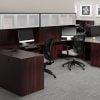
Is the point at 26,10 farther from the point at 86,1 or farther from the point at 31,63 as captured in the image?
the point at 86,1

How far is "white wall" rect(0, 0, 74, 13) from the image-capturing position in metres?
5.74

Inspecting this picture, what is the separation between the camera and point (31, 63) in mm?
4074

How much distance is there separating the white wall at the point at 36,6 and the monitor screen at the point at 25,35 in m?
0.60

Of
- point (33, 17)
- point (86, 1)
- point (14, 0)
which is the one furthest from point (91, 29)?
point (86, 1)

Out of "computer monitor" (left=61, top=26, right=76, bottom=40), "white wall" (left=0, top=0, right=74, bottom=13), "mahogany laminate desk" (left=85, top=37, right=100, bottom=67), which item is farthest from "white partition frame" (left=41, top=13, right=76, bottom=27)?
"mahogany laminate desk" (left=85, top=37, right=100, bottom=67)

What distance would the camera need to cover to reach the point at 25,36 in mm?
5902

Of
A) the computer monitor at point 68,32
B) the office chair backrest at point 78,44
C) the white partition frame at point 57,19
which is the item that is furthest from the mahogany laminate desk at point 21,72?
the computer monitor at point 68,32

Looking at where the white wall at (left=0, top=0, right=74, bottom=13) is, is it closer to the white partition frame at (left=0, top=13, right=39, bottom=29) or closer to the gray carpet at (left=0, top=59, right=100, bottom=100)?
the white partition frame at (left=0, top=13, right=39, bottom=29)

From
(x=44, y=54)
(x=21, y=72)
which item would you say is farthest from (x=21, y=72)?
(x=44, y=54)

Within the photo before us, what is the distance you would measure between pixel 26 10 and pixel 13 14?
758 mm

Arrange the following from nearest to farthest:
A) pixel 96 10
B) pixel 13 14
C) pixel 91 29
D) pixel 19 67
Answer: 1. pixel 19 67
2. pixel 13 14
3. pixel 91 29
4. pixel 96 10

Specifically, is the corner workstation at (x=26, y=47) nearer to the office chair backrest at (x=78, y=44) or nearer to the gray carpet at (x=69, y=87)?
the gray carpet at (x=69, y=87)

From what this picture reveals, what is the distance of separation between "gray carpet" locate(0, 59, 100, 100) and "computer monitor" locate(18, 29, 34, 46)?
1.04 m

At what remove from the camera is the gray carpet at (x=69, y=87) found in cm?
400
